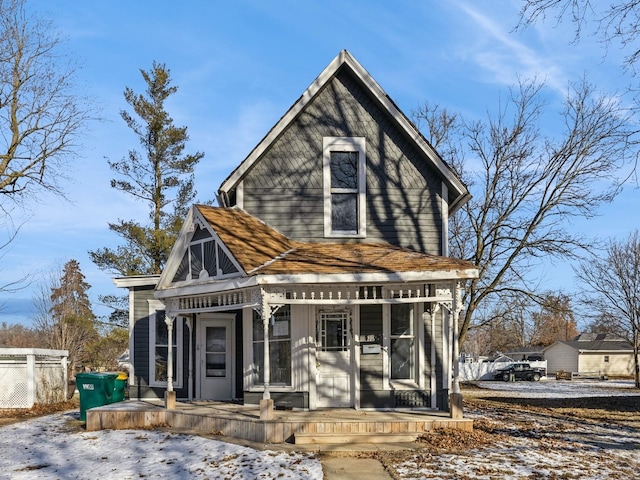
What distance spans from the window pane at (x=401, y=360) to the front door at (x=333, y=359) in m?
0.93

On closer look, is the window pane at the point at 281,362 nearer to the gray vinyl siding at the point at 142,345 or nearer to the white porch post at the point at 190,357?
the white porch post at the point at 190,357

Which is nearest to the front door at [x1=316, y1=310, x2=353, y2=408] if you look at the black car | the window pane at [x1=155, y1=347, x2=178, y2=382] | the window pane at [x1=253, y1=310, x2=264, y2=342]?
the window pane at [x1=253, y1=310, x2=264, y2=342]

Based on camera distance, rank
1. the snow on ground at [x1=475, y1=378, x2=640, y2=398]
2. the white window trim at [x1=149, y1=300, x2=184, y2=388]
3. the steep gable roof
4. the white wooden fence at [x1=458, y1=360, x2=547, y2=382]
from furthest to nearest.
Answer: the white wooden fence at [x1=458, y1=360, x2=547, y2=382]
the snow on ground at [x1=475, y1=378, x2=640, y2=398]
the white window trim at [x1=149, y1=300, x2=184, y2=388]
the steep gable roof

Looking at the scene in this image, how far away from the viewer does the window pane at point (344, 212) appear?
14.5 meters

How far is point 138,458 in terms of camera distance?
33.4 feet

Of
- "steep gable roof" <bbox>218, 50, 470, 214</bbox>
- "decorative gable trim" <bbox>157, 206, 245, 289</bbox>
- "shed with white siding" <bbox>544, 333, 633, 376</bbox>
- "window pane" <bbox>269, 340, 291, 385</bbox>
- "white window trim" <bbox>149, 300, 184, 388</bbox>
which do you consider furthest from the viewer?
"shed with white siding" <bbox>544, 333, 633, 376</bbox>

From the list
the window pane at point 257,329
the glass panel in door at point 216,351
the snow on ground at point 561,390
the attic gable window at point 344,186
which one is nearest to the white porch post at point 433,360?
the attic gable window at point 344,186

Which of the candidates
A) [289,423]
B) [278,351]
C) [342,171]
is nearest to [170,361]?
[278,351]

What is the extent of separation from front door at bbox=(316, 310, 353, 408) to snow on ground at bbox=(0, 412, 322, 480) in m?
2.95

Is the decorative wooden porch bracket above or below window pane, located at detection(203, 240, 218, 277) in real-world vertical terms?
below

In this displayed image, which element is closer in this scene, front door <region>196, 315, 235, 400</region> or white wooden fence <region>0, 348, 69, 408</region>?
front door <region>196, 315, 235, 400</region>

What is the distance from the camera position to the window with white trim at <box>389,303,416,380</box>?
1354cm

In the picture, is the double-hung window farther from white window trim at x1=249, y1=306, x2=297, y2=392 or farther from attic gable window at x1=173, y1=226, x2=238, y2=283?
attic gable window at x1=173, y1=226, x2=238, y2=283

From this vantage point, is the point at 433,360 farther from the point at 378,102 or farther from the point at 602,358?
the point at 602,358
